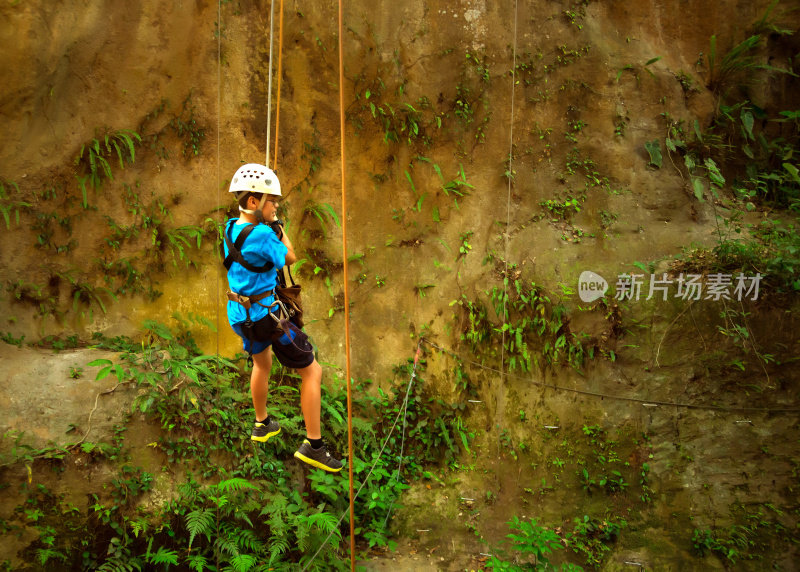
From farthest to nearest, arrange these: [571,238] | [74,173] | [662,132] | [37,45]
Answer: [662,132]
[571,238]
[74,173]
[37,45]

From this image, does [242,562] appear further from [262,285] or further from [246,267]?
[246,267]

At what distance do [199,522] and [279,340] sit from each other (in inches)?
115

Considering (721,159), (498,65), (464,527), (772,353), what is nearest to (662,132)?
(721,159)

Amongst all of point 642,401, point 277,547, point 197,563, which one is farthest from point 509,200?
point 197,563

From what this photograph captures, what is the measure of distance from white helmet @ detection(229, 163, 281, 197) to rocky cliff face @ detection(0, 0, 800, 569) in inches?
169

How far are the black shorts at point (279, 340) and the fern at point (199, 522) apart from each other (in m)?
2.65

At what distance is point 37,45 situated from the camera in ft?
22.5

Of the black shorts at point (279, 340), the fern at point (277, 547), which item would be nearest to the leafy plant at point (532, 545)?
the fern at point (277, 547)

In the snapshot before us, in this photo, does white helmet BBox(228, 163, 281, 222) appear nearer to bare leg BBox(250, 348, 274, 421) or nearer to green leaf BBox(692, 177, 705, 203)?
bare leg BBox(250, 348, 274, 421)

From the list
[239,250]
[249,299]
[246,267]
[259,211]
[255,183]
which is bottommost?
[249,299]

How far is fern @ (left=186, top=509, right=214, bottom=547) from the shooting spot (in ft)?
17.5

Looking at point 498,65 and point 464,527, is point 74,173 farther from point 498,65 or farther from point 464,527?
point 464,527

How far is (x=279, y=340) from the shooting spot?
152 inches

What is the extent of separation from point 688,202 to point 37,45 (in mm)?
9816
